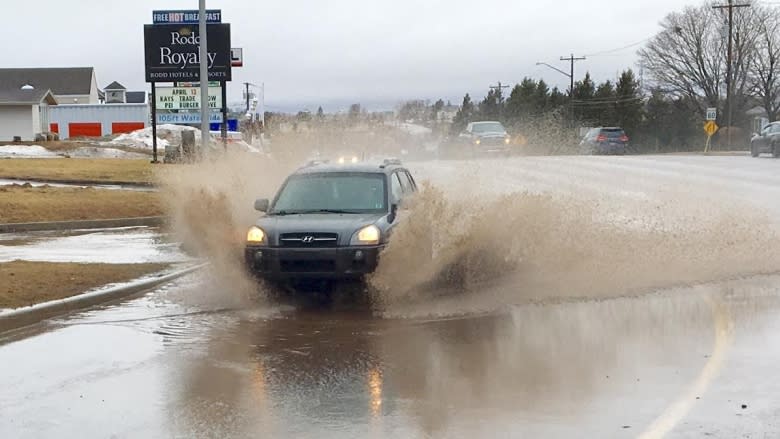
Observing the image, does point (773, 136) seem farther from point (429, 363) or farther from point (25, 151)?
point (429, 363)

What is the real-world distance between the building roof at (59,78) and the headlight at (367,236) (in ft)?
260

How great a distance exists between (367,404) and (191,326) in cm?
377

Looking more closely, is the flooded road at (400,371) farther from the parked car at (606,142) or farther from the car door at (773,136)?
the parked car at (606,142)

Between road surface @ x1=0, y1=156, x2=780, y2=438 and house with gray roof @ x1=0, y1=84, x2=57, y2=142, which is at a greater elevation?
house with gray roof @ x1=0, y1=84, x2=57, y2=142

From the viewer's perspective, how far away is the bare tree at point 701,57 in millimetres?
77875

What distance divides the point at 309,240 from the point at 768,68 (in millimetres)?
77224

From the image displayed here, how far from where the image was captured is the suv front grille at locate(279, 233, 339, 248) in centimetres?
1069

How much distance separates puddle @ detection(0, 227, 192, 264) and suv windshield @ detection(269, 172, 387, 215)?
3.23 metres

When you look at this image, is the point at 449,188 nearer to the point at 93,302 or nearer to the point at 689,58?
the point at 93,302

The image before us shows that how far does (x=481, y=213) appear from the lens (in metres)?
12.6

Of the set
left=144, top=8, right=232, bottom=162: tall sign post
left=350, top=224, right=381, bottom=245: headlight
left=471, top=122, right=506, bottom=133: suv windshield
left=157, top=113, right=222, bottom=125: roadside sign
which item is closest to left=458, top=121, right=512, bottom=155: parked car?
left=471, top=122, right=506, bottom=133: suv windshield

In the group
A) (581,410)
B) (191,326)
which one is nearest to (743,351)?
(581,410)

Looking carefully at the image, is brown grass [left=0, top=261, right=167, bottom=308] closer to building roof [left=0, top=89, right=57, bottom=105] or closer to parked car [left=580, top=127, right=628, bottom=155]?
parked car [left=580, top=127, right=628, bottom=155]

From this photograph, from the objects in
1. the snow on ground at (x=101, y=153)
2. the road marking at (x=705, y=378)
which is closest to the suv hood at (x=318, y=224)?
the road marking at (x=705, y=378)
